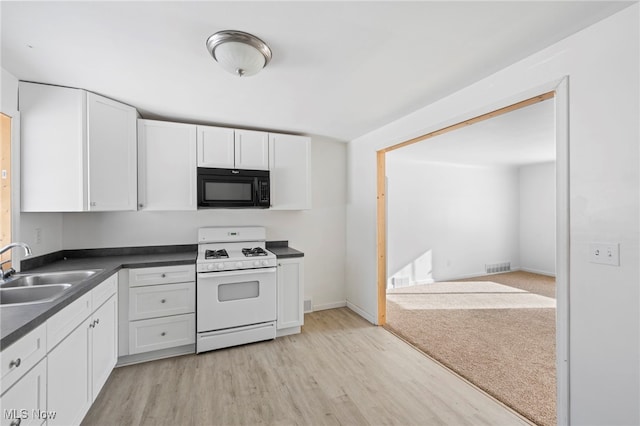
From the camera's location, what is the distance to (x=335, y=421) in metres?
1.88

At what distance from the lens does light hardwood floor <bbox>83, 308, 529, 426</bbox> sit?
1.91m

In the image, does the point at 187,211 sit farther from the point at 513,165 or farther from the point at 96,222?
the point at 513,165

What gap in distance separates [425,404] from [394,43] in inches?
97.9

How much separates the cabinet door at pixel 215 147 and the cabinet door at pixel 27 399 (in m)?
2.15

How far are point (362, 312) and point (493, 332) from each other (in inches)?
60.3

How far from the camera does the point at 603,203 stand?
1.45 metres


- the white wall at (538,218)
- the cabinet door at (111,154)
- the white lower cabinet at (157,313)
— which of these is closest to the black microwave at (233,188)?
the cabinet door at (111,154)

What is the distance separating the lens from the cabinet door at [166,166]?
281 cm

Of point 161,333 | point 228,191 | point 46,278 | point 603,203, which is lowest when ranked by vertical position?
point 161,333

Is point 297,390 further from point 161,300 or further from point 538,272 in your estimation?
point 538,272

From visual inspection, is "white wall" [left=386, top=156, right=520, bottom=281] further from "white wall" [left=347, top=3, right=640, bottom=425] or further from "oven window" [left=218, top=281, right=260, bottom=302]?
"white wall" [left=347, top=3, right=640, bottom=425]

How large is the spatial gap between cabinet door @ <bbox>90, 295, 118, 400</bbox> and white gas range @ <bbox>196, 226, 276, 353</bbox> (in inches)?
25.9

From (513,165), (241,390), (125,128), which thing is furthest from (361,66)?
(513,165)

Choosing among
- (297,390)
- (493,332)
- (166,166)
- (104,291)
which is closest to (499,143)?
(493,332)
